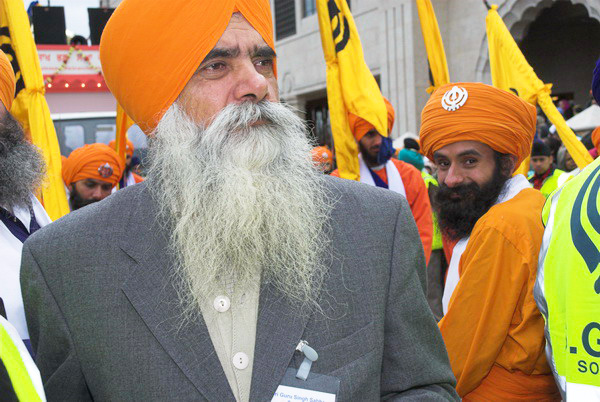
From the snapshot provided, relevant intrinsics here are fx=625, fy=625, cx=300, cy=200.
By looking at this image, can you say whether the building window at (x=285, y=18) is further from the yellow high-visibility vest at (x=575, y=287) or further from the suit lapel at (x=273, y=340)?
the suit lapel at (x=273, y=340)

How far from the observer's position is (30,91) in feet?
12.0

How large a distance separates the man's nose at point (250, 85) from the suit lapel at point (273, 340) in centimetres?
59

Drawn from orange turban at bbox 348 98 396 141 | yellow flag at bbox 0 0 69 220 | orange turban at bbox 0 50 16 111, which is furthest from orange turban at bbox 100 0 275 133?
orange turban at bbox 348 98 396 141

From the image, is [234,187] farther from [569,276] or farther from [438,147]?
[438,147]

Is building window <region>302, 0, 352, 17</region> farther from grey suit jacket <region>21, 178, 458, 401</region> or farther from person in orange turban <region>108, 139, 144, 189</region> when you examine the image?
grey suit jacket <region>21, 178, 458, 401</region>

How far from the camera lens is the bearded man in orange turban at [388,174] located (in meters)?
5.41

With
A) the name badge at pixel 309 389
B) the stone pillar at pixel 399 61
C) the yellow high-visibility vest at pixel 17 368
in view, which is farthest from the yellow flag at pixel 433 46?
the stone pillar at pixel 399 61

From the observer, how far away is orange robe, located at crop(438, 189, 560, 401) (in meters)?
2.59

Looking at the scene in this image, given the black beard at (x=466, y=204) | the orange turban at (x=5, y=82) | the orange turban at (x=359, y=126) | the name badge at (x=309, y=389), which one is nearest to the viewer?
the name badge at (x=309, y=389)

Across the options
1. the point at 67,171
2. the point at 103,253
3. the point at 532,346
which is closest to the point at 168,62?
the point at 103,253

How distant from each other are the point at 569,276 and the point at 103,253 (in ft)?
4.17

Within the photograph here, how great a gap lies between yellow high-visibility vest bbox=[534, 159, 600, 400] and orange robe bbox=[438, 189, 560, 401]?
0.71 m

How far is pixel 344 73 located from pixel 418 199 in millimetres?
1355

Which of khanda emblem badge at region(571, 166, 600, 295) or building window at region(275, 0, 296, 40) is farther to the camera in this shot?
building window at region(275, 0, 296, 40)
